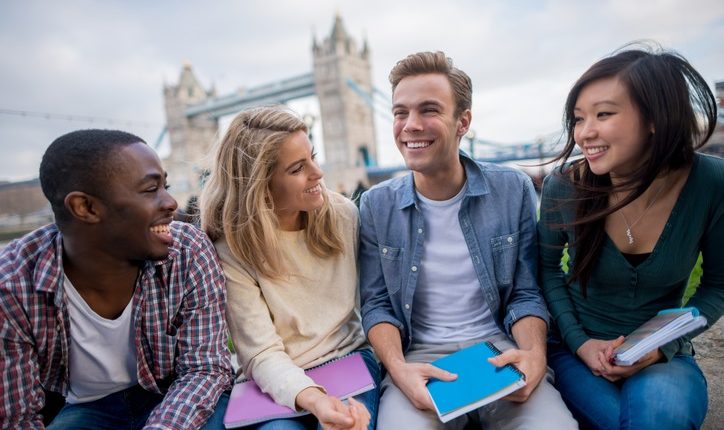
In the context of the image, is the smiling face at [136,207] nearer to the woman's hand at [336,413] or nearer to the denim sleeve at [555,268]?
the woman's hand at [336,413]

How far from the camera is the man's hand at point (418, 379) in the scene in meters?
1.36

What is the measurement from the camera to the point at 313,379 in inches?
60.6

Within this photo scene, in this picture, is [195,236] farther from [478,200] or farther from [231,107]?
[231,107]

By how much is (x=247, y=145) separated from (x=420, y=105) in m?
0.71

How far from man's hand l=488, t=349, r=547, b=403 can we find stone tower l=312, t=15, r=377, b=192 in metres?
33.8

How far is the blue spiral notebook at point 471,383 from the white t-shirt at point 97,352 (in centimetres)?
102

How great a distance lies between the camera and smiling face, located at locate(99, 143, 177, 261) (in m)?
1.30

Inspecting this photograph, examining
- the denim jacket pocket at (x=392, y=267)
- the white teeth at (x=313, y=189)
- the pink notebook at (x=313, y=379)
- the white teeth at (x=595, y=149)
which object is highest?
the white teeth at (x=595, y=149)

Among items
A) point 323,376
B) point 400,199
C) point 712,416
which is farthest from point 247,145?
point 712,416

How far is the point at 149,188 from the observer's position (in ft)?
4.41

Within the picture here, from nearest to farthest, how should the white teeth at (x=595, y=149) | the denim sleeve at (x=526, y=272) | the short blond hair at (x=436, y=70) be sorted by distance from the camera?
the white teeth at (x=595, y=149) < the denim sleeve at (x=526, y=272) < the short blond hair at (x=436, y=70)

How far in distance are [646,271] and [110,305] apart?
1.79 metres

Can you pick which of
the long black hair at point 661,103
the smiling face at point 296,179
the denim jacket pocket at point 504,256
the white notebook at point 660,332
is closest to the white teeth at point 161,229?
the smiling face at point 296,179

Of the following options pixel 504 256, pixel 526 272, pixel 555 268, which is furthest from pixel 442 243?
pixel 555 268
